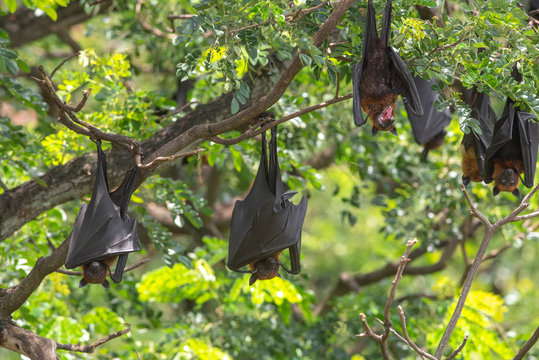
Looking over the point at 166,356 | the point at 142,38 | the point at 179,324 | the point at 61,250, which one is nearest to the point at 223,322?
the point at 179,324

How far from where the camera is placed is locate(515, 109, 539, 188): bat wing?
3689 millimetres

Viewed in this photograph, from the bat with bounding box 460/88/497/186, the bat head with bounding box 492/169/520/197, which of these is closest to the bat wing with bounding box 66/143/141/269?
the bat with bounding box 460/88/497/186

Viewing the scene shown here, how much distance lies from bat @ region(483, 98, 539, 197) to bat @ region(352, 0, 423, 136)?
0.78 meters

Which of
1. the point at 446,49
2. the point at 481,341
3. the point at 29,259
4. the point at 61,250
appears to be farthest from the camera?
the point at 481,341

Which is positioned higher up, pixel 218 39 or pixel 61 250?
pixel 218 39

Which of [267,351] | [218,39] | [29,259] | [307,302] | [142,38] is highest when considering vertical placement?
[218,39]

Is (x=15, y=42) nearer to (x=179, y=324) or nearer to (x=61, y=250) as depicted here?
(x=179, y=324)

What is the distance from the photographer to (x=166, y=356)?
5.39 m

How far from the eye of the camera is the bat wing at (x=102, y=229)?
3.40 metres

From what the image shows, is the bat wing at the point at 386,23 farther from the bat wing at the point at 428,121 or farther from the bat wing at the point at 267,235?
the bat wing at the point at 428,121

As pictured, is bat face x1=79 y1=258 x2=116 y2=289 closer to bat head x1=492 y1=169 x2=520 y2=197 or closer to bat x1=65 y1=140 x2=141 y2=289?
bat x1=65 y1=140 x2=141 y2=289

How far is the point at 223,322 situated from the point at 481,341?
89.1 inches

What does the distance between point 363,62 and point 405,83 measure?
8.5 inches

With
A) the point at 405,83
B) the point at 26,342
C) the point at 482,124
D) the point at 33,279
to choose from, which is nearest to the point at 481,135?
the point at 482,124
